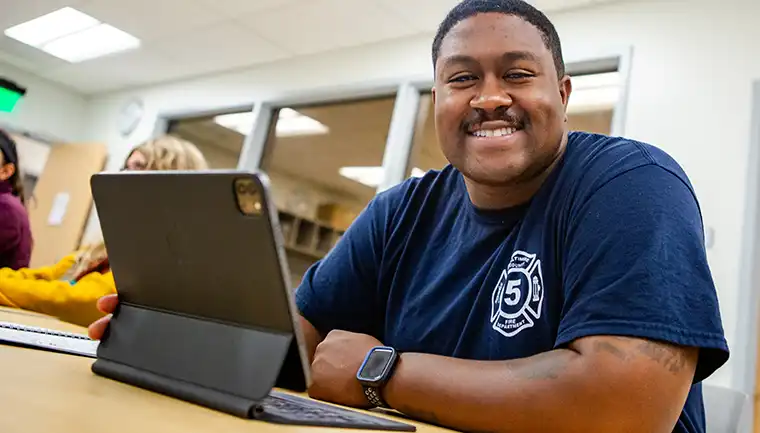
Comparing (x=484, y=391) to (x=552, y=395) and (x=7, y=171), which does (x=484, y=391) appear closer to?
(x=552, y=395)

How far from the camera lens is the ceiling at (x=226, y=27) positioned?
3.22 m

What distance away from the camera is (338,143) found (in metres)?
5.43

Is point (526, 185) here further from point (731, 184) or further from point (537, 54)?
point (731, 184)

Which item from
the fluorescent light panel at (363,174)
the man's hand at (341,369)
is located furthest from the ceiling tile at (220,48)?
the man's hand at (341,369)

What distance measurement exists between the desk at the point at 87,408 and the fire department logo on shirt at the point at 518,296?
390 millimetres

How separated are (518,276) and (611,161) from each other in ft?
0.70

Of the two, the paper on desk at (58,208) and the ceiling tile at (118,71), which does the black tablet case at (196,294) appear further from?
the paper on desk at (58,208)

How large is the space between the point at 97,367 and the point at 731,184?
222cm

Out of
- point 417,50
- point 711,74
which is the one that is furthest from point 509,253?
point 417,50

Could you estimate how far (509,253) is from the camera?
0.95m

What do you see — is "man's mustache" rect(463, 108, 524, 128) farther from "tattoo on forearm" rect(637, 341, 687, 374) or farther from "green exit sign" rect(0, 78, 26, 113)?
"green exit sign" rect(0, 78, 26, 113)

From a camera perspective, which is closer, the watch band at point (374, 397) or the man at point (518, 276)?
the man at point (518, 276)

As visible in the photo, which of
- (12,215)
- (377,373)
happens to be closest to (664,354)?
(377,373)

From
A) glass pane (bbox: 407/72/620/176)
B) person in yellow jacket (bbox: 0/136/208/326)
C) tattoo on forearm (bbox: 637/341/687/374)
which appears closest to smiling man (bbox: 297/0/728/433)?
→ tattoo on forearm (bbox: 637/341/687/374)
